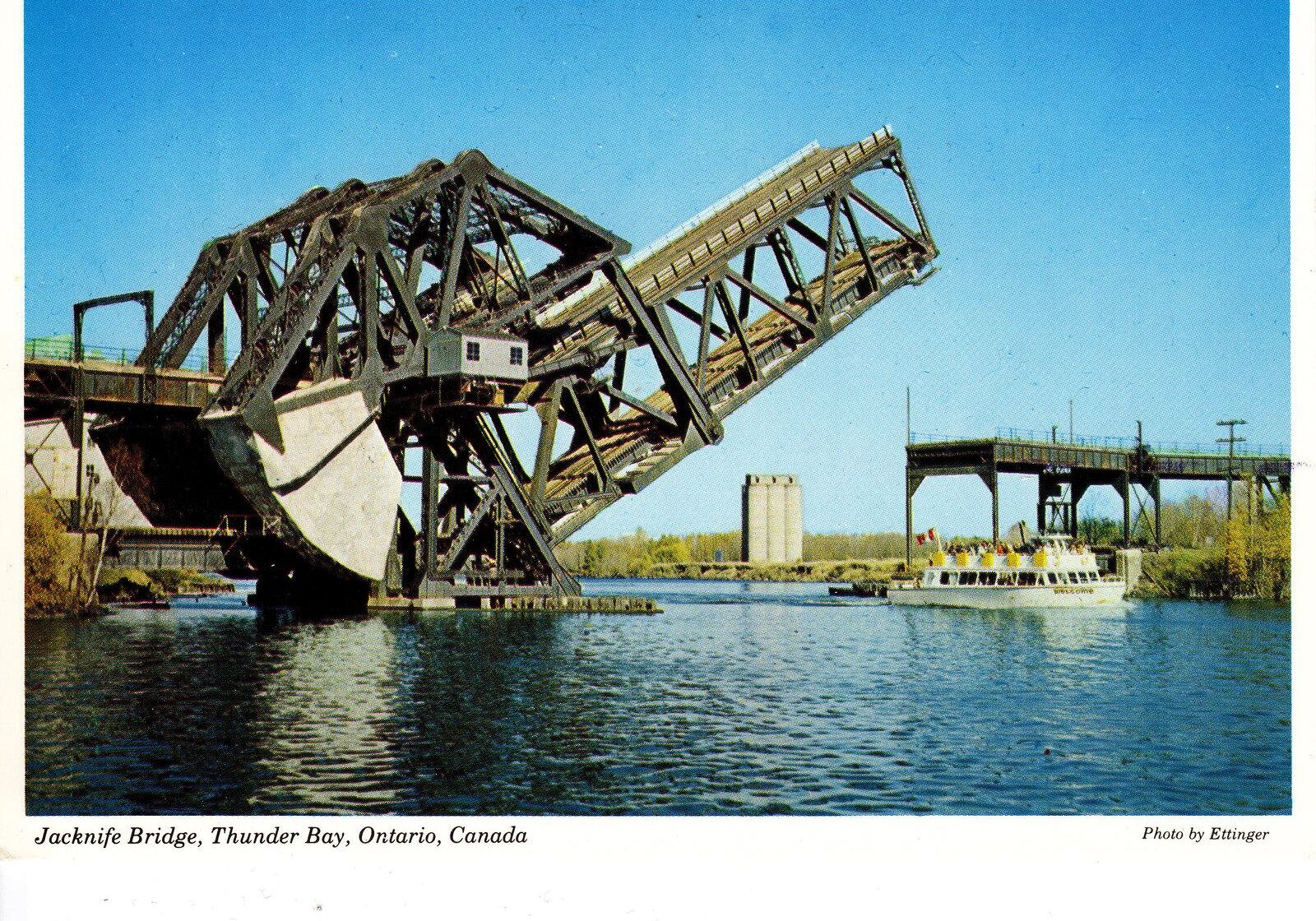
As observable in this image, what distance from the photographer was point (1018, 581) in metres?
54.0

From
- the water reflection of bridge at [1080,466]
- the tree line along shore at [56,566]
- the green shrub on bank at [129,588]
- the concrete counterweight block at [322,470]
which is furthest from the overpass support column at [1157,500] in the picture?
the tree line along shore at [56,566]

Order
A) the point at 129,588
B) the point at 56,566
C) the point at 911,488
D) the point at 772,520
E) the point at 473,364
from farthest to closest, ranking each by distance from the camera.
→ the point at 772,520 < the point at 911,488 < the point at 129,588 < the point at 473,364 < the point at 56,566

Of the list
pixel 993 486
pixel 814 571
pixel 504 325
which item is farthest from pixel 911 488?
pixel 814 571

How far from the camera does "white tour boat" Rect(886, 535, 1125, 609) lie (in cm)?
5312

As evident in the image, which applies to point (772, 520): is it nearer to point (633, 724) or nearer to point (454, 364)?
point (454, 364)

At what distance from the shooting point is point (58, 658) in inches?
1089

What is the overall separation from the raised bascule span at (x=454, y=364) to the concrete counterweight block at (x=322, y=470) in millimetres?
63

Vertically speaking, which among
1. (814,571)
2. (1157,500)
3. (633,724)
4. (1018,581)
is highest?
(1157,500)

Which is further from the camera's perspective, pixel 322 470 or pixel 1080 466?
pixel 1080 466

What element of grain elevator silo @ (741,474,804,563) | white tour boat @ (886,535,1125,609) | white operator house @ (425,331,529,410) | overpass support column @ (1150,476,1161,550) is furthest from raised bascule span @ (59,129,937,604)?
grain elevator silo @ (741,474,804,563)

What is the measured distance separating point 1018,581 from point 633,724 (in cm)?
3637

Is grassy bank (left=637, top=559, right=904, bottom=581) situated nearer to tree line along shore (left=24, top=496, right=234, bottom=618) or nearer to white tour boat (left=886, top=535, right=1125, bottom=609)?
white tour boat (left=886, top=535, right=1125, bottom=609)

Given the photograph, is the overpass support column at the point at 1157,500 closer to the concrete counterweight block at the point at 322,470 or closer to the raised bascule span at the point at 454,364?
the raised bascule span at the point at 454,364

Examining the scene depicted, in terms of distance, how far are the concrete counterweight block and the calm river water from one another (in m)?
2.42
